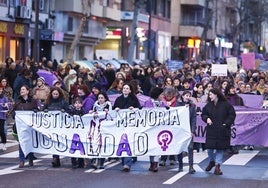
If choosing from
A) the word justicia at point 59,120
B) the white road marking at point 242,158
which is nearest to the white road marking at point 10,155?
the word justicia at point 59,120

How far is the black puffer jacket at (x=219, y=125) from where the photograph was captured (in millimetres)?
15422

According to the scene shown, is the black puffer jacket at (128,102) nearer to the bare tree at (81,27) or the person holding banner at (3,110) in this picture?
the person holding banner at (3,110)

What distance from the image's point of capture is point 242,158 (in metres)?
18.2

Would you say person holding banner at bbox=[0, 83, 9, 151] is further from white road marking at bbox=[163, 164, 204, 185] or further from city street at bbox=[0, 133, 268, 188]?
white road marking at bbox=[163, 164, 204, 185]

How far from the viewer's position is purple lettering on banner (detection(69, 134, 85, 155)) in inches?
631

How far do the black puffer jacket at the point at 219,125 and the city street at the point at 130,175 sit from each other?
0.57m

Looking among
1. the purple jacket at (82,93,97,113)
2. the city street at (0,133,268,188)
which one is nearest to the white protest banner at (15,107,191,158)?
the city street at (0,133,268,188)

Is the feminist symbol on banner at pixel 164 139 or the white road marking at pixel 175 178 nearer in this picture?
the white road marking at pixel 175 178

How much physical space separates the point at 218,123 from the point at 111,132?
80.1 inches

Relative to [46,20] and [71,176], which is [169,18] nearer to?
[46,20]

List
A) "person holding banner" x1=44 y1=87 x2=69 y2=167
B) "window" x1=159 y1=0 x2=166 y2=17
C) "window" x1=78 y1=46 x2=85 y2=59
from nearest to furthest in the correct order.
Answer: "person holding banner" x1=44 y1=87 x2=69 y2=167, "window" x1=78 y1=46 x2=85 y2=59, "window" x1=159 y1=0 x2=166 y2=17

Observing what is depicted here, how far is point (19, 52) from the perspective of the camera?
144ft

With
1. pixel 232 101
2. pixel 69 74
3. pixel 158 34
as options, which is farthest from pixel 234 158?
pixel 158 34

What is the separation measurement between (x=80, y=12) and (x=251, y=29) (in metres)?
72.2
